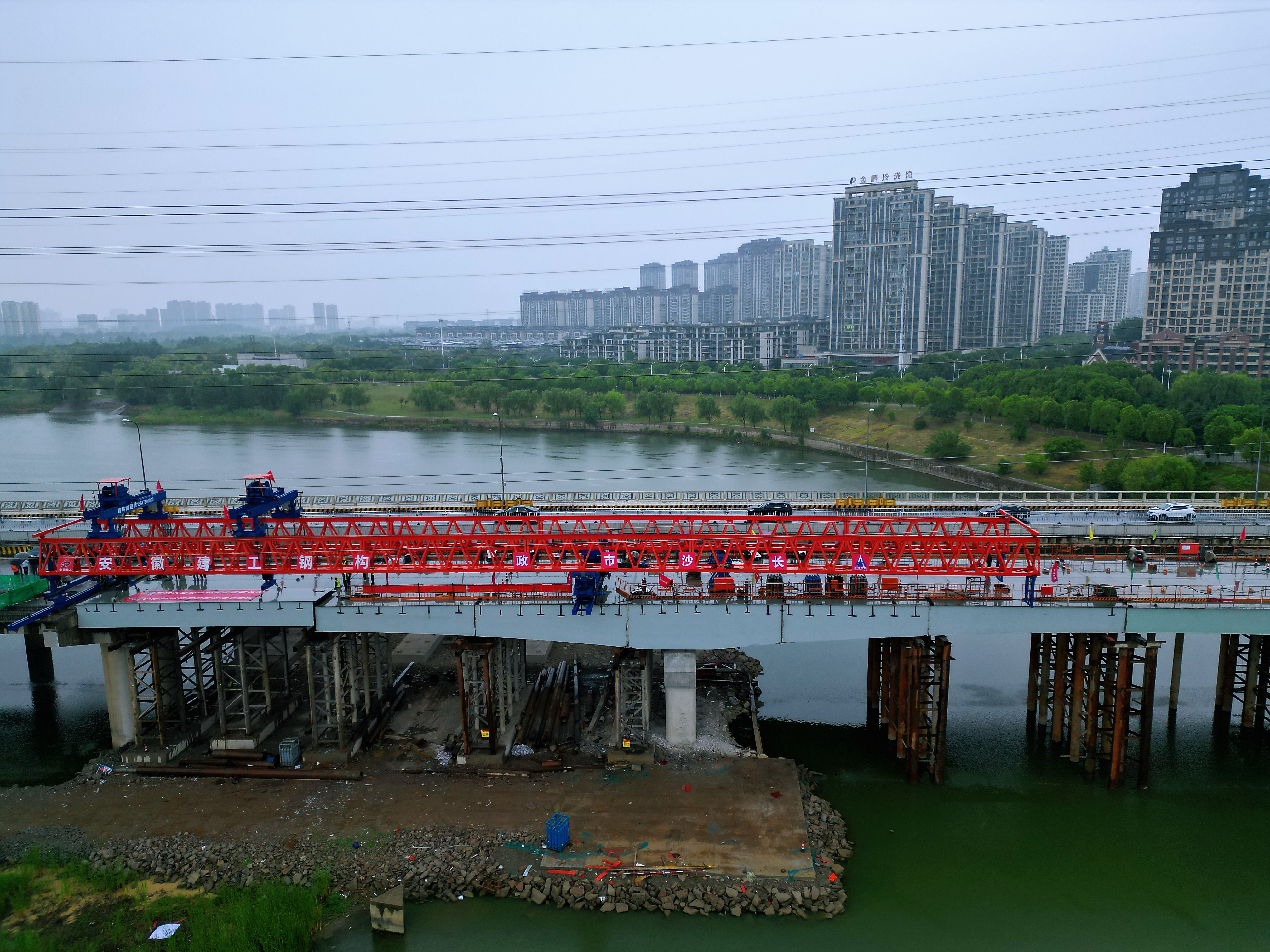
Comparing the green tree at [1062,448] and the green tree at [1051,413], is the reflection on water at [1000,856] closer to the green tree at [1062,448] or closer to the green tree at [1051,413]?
the green tree at [1062,448]

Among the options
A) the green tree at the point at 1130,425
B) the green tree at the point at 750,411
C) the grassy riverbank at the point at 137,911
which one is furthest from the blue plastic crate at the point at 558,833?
the green tree at the point at 750,411

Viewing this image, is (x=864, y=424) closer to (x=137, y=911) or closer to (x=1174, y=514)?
(x=1174, y=514)

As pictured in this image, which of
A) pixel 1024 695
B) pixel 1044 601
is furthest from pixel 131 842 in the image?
pixel 1024 695

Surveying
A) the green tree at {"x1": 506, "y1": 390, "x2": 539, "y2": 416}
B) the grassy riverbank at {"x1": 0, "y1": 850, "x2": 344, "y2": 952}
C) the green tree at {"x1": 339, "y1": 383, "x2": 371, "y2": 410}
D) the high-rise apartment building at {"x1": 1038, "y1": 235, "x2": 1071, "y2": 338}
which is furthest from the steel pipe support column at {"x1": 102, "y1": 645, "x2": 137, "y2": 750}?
the high-rise apartment building at {"x1": 1038, "y1": 235, "x2": 1071, "y2": 338}

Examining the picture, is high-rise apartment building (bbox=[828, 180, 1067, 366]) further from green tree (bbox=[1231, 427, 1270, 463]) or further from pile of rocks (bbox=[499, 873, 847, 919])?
pile of rocks (bbox=[499, 873, 847, 919])

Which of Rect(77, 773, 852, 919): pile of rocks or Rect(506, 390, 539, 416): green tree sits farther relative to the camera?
Rect(506, 390, 539, 416): green tree

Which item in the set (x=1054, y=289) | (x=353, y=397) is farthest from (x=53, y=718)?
(x=1054, y=289)
